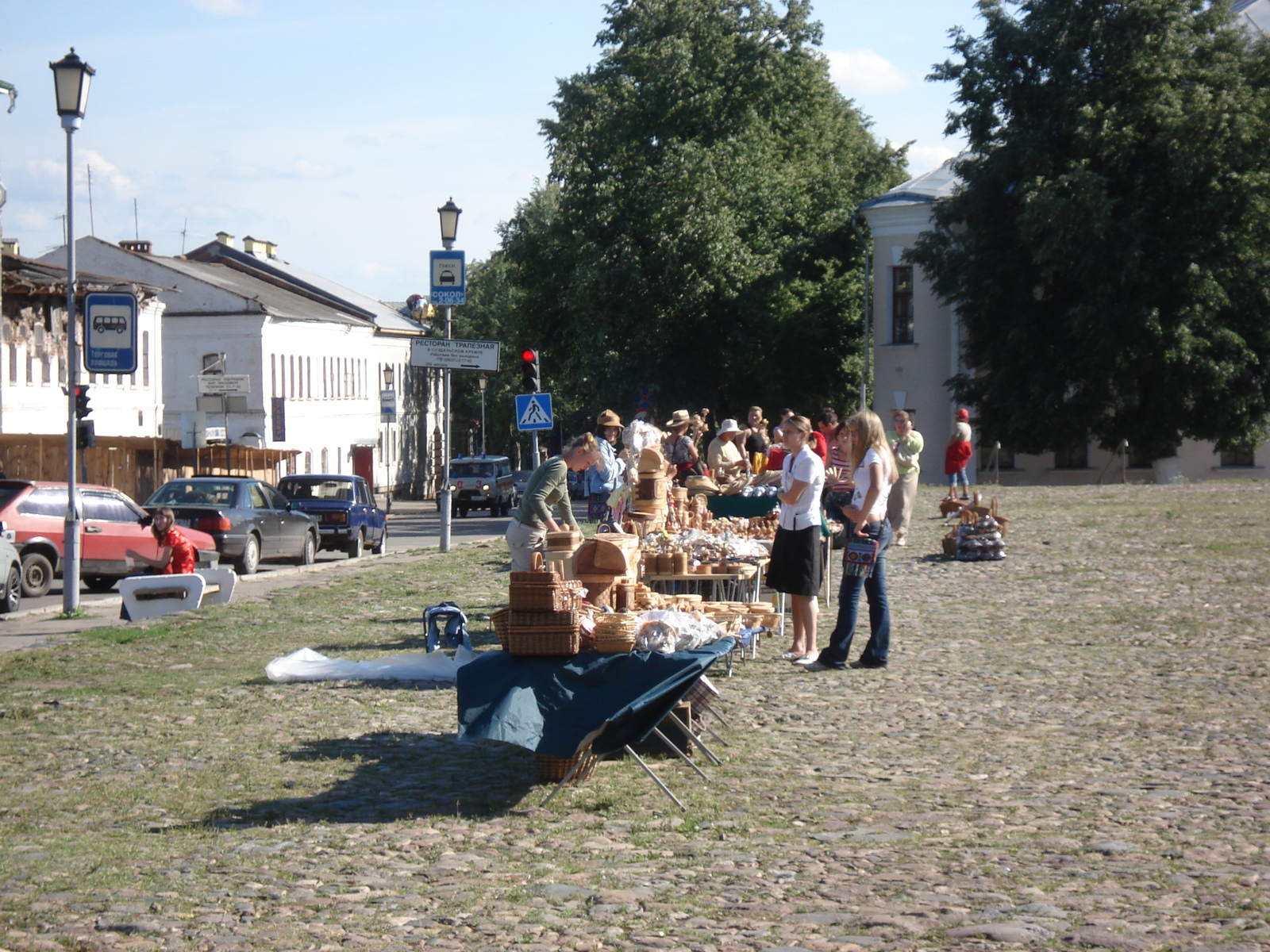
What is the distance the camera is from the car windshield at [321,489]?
3083 centimetres

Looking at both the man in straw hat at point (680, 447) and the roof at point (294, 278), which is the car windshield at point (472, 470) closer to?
the roof at point (294, 278)

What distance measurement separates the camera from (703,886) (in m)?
5.90

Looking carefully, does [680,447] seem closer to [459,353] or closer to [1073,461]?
[459,353]

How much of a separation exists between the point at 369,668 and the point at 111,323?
25.3 ft

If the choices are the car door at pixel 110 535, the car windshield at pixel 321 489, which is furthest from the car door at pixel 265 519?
the car windshield at pixel 321 489

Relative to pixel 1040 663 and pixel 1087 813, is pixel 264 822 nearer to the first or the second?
pixel 1087 813

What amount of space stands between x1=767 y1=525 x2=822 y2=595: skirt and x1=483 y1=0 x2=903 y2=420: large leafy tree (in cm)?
3281

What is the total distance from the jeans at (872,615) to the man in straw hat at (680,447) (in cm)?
756

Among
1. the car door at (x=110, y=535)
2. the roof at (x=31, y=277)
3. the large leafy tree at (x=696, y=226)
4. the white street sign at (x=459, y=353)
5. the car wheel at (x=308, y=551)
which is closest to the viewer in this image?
the car door at (x=110, y=535)

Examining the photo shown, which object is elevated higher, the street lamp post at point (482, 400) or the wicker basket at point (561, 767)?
the street lamp post at point (482, 400)

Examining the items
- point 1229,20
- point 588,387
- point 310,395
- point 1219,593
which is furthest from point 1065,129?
point 310,395

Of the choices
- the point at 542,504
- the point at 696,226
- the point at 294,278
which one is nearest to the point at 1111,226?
the point at 696,226

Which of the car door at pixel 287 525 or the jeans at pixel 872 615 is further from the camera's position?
the car door at pixel 287 525

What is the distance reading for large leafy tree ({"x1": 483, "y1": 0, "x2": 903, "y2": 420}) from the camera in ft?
147
